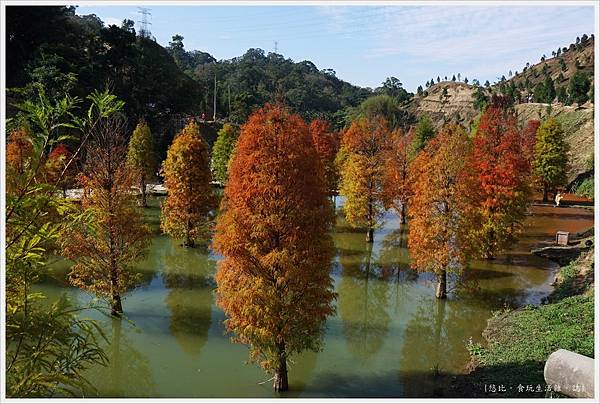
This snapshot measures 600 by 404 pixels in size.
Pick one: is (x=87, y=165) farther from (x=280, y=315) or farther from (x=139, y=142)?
(x=139, y=142)

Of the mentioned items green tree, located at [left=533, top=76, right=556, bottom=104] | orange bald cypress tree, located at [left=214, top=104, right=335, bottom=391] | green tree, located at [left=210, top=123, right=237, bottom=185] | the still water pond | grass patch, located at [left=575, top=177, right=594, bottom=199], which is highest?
green tree, located at [left=533, top=76, right=556, bottom=104]

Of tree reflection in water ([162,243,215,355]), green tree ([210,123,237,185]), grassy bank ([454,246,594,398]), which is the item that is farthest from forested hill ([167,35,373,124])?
grassy bank ([454,246,594,398])

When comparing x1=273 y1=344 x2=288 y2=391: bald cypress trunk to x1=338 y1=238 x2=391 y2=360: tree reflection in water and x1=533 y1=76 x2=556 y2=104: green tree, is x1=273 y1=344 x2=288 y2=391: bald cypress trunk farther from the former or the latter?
x1=533 y1=76 x2=556 y2=104: green tree

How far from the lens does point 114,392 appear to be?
45.1ft

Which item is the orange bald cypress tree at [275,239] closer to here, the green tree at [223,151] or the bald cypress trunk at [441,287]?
the bald cypress trunk at [441,287]

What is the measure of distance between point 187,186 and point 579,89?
59.8 metres

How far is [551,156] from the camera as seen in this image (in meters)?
43.2

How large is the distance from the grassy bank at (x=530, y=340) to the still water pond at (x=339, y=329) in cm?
83

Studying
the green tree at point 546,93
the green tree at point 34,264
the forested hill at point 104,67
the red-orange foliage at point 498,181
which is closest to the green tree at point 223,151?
the forested hill at point 104,67

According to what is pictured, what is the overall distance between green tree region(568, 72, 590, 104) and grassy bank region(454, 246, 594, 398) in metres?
51.7

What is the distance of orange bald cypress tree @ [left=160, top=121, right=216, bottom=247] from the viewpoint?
1046 inches

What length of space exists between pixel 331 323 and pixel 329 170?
22.4 m

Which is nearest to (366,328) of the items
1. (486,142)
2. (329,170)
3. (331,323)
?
(331,323)

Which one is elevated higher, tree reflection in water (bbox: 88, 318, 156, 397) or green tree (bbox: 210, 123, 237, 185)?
green tree (bbox: 210, 123, 237, 185)
